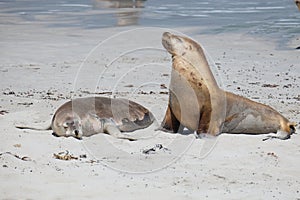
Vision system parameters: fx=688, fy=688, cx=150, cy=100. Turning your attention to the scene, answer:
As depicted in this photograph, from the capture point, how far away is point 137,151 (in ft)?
19.6

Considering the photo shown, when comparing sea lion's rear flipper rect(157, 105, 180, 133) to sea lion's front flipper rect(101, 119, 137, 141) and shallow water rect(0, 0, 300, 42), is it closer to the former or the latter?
sea lion's front flipper rect(101, 119, 137, 141)

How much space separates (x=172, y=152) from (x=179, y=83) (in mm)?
836

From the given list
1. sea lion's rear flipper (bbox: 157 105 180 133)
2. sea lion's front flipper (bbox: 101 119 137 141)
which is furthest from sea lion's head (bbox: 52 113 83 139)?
sea lion's rear flipper (bbox: 157 105 180 133)

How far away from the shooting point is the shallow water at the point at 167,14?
670 inches

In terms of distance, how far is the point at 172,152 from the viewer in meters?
5.96

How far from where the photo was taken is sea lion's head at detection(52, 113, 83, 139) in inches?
253

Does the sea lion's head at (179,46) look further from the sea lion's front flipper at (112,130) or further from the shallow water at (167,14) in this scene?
the shallow water at (167,14)

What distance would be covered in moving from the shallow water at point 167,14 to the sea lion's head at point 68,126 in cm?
931

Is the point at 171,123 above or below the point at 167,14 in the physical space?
above

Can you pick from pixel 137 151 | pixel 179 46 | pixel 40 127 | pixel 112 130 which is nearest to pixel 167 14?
pixel 179 46

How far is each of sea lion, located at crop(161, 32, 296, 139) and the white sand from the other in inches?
6.1

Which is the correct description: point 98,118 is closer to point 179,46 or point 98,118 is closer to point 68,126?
point 68,126

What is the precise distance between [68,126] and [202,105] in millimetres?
1276

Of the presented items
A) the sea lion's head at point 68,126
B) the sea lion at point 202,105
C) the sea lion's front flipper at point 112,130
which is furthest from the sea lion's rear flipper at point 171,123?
the sea lion's head at point 68,126
